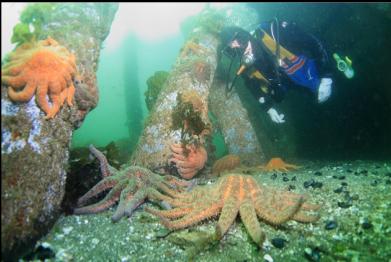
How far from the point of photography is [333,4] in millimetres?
9383

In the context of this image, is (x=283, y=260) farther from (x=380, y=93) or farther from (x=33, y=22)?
(x=380, y=93)

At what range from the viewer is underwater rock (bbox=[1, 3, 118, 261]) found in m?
3.16

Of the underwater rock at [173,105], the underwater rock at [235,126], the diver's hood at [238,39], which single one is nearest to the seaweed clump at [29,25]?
the underwater rock at [173,105]

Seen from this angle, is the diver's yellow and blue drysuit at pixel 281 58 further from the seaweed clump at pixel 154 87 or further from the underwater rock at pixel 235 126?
the seaweed clump at pixel 154 87

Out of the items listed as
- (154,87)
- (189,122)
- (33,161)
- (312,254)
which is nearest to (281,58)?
(189,122)

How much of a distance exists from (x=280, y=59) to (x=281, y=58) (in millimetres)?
57

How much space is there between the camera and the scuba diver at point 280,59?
7.79m

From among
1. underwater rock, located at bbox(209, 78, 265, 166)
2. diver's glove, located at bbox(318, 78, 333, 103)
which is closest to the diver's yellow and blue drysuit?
diver's glove, located at bbox(318, 78, 333, 103)

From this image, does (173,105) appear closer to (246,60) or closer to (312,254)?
(246,60)

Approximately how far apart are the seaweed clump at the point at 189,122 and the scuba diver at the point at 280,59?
1.69 meters

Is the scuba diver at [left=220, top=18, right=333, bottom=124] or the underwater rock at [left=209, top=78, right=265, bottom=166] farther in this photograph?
the underwater rock at [left=209, top=78, right=265, bottom=166]

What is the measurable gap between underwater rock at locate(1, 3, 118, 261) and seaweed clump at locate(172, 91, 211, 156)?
2.22 meters

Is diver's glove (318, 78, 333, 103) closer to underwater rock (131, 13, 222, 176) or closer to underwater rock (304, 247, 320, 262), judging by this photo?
underwater rock (131, 13, 222, 176)

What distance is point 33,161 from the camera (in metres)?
3.54
